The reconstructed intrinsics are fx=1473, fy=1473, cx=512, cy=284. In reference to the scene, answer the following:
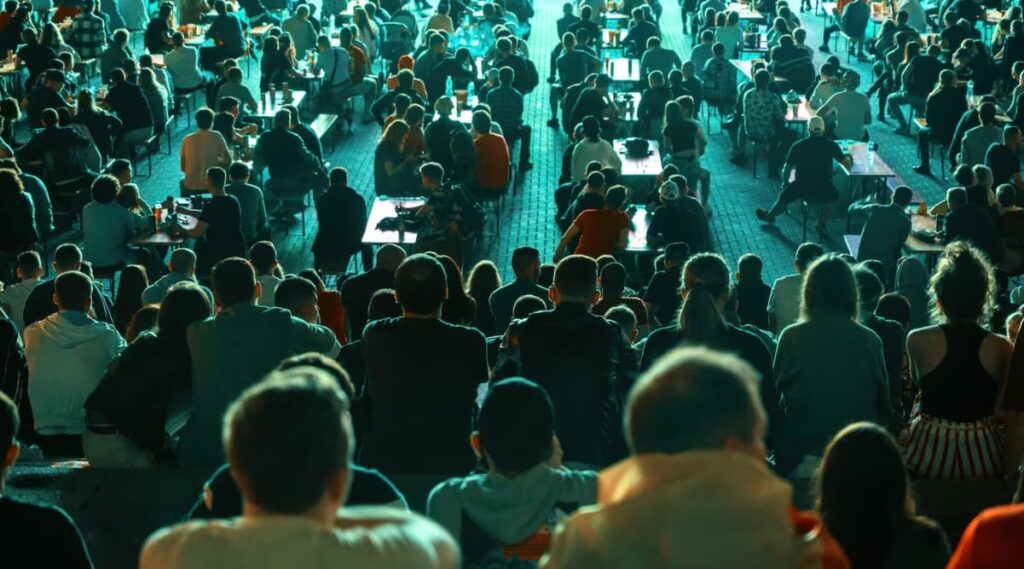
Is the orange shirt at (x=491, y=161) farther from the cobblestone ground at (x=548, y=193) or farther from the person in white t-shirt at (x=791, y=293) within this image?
the person in white t-shirt at (x=791, y=293)

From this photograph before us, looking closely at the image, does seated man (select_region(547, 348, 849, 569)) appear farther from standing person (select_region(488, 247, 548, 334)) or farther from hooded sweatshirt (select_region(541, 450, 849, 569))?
standing person (select_region(488, 247, 548, 334))

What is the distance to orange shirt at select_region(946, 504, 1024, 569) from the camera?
3.30 metres

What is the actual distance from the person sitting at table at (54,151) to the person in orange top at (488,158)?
356 cm

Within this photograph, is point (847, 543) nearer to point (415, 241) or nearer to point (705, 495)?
point (705, 495)

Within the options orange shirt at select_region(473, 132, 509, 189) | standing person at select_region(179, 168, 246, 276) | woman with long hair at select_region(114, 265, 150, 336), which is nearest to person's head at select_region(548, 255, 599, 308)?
woman with long hair at select_region(114, 265, 150, 336)

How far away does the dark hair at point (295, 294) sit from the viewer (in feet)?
23.5

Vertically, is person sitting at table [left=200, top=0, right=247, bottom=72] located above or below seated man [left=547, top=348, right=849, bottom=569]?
above

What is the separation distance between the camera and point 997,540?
3.32 m

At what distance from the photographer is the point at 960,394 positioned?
19.2 ft

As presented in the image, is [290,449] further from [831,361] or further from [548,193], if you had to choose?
[548,193]

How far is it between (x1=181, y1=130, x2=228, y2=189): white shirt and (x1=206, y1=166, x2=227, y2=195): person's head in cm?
184

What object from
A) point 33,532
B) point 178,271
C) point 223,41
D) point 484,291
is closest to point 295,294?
point 484,291

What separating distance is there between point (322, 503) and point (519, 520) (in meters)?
1.34

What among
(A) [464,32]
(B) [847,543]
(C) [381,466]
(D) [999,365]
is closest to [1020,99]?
(A) [464,32]
